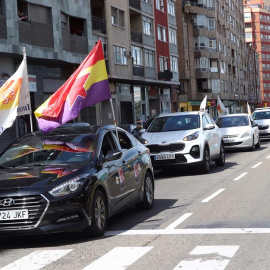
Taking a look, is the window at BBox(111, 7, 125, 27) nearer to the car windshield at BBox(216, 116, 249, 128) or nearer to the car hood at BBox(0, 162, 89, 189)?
the car windshield at BBox(216, 116, 249, 128)

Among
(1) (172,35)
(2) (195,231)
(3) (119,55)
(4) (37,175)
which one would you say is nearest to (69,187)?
(4) (37,175)

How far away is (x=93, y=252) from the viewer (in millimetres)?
7012

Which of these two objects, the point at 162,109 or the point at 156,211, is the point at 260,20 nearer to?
the point at 162,109

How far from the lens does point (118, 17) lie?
45.4m

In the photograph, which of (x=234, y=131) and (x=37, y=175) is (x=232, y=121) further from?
(x=37, y=175)

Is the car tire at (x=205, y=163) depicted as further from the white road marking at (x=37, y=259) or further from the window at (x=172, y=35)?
the window at (x=172, y=35)

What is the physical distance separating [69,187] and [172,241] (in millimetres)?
1394

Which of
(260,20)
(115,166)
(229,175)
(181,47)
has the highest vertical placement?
(260,20)

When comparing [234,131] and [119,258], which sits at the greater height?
[234,131]

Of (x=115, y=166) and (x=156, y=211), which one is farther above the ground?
(x=115, y=166)

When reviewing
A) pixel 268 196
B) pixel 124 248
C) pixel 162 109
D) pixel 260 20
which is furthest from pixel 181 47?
pixel 260 20

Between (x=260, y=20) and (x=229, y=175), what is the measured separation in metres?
139

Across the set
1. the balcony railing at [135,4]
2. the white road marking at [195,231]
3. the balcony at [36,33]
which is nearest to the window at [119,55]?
the balcony railing at [135,4]

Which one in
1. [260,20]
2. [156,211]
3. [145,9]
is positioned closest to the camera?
[156,211]
